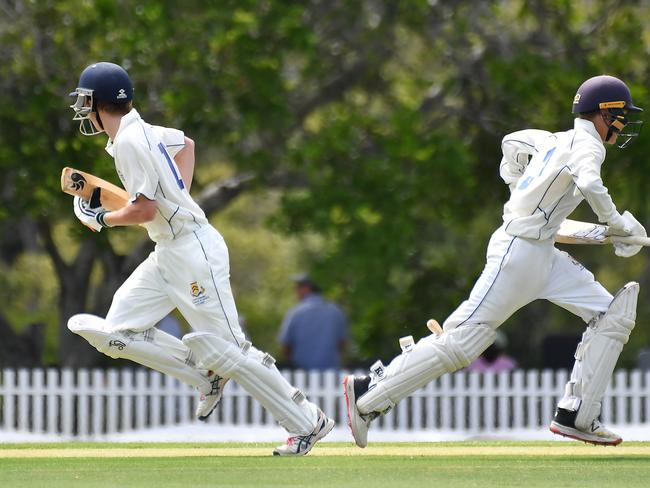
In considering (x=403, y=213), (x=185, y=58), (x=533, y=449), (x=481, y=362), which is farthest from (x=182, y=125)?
(x=533, y=449)

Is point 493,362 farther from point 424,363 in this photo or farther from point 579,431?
point 424,363

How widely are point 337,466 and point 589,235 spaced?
1.77 meters

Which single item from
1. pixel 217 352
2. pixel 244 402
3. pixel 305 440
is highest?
pixel 217 352

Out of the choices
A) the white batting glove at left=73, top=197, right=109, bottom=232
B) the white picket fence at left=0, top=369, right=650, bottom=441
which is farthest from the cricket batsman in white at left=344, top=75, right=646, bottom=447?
the white picket fence at left=0, top=369, right=650, bottom=441

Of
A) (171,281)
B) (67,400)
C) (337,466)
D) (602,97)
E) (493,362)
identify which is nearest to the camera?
(337,466)

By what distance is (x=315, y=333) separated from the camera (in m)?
14.4

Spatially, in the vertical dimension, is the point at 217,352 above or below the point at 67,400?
above

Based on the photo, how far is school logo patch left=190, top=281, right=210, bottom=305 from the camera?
298 inches

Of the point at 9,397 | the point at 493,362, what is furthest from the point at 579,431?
the point at 9,397

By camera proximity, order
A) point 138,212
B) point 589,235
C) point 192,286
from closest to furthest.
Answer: point 138,212
point 192,286
point 589,235

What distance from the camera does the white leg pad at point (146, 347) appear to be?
783 centimetres

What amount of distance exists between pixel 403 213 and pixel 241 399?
9.72 ft

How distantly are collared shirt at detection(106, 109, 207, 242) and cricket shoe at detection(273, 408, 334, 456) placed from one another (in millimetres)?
1159

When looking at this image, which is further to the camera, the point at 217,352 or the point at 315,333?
the point at 315,333
